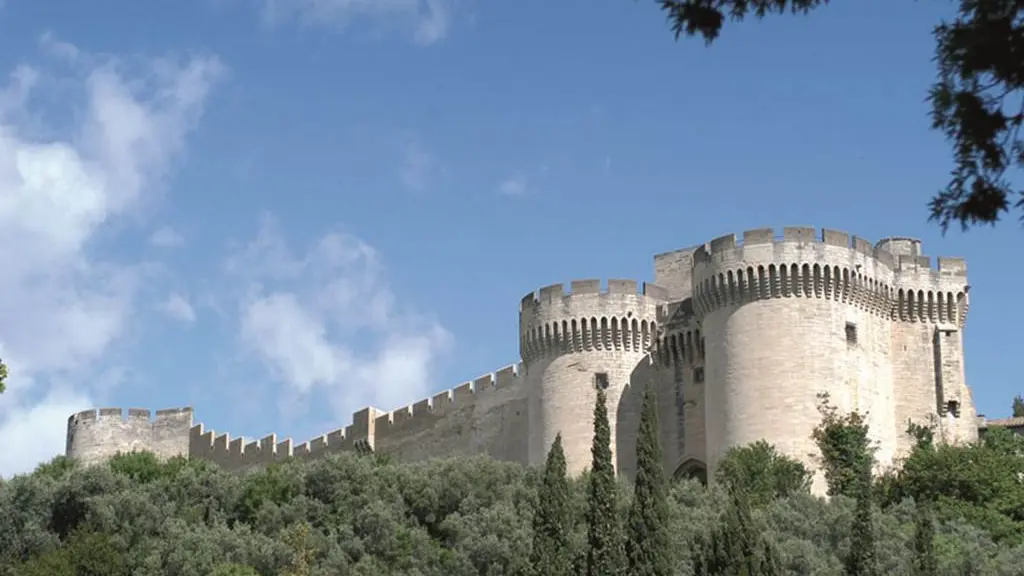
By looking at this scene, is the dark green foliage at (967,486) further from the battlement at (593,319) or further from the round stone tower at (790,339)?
the battlement at (593,319)

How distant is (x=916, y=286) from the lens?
1517 inches

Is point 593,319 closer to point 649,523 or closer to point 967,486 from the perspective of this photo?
point 967,486

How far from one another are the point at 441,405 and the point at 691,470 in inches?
339

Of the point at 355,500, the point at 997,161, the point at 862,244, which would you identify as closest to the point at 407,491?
the point at 355,500

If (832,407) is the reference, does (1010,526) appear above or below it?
below

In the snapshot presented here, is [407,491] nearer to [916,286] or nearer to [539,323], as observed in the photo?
[539,323]

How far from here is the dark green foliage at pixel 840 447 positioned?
34844 mm

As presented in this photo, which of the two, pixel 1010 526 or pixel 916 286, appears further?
pixel 916 286

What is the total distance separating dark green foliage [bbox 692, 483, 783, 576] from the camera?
28.1 meters

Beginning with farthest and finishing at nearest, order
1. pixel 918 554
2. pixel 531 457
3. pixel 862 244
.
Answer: pixel 531 457 → pixel 862 244 → pixel 918 554

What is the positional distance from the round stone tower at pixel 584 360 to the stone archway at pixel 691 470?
1163 mm

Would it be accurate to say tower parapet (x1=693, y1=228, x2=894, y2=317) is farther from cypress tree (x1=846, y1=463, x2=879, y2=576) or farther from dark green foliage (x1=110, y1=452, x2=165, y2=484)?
dark green foliage (x1=110, y1=452, x2=165, y2=484)

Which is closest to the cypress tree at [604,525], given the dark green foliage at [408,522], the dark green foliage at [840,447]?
the dark green foliage at [408,522]

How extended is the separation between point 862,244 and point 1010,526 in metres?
6.46
